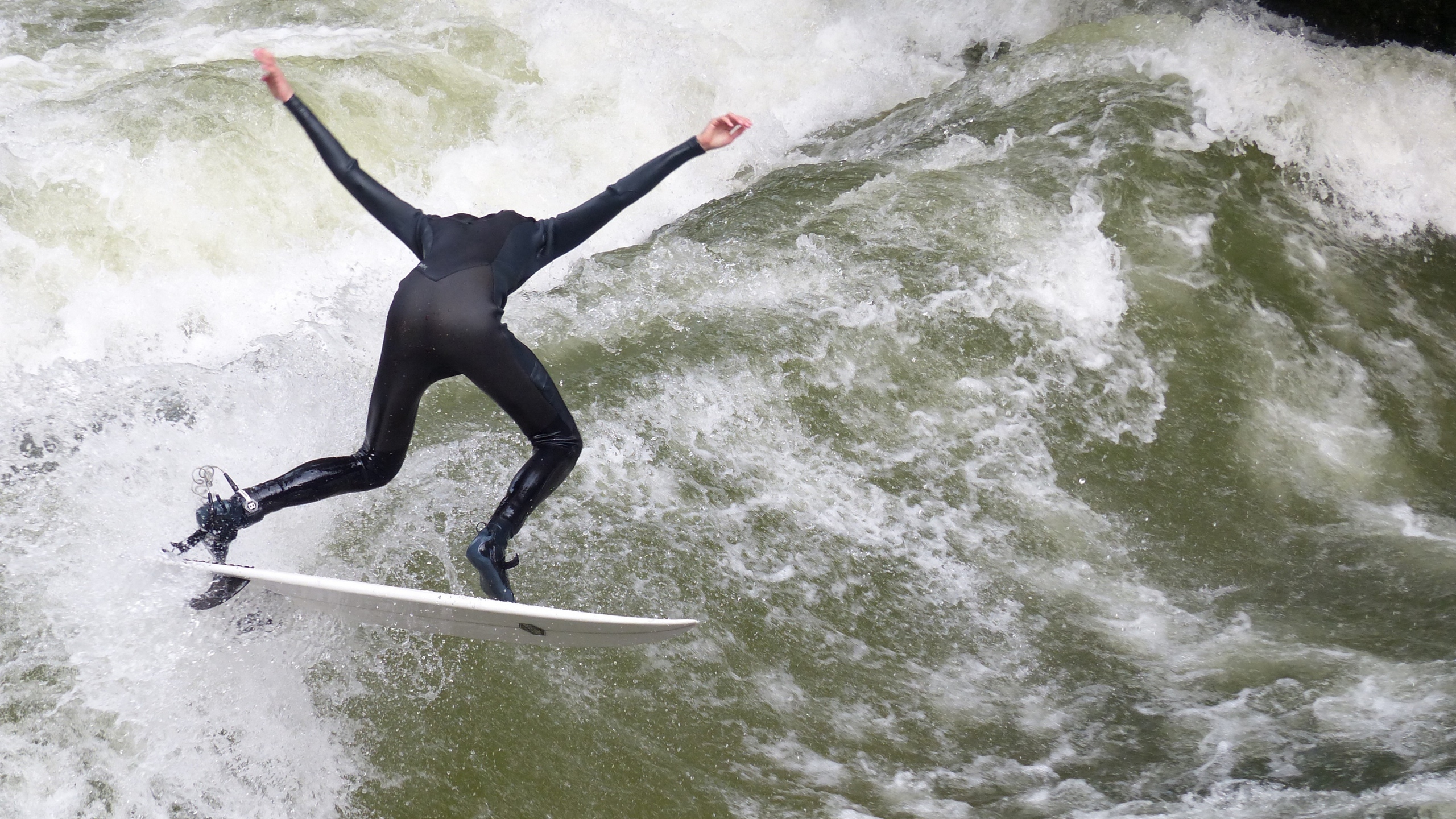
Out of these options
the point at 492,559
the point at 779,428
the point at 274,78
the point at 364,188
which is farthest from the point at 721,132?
the point at 779,428

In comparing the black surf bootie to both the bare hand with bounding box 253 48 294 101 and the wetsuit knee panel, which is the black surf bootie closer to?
the wetsuit knee panel

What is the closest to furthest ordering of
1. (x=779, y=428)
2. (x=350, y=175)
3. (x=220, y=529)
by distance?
(x=350, y=175), (x=220, y=529), (x=779, y=428)

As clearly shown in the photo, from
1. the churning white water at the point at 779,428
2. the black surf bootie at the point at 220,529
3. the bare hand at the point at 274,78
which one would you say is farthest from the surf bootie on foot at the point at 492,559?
the bare hand at the point at 274,78

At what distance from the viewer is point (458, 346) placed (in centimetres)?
348

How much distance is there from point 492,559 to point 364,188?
1.21 meters

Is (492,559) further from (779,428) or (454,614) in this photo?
(779,428)

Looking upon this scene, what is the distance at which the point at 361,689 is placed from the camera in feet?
12.7

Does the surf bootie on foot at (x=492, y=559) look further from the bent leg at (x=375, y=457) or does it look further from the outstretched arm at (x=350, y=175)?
the outstretched arm at (x=350, y=175)

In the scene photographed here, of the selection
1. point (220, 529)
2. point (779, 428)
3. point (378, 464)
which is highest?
point (779, 428)

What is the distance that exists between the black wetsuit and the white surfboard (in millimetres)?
289

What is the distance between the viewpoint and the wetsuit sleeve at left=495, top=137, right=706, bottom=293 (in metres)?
3.54

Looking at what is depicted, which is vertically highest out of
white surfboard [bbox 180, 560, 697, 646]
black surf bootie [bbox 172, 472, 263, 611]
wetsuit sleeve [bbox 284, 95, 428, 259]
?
wetsuit sleeve [bbox 284, 95, 428, 259]

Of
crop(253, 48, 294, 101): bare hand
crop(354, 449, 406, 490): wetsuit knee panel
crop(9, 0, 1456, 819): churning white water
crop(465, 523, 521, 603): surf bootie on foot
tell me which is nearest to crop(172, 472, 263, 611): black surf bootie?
crop(9, 0, 1456, 819): churning white water

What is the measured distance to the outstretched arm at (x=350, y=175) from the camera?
11.6ft
